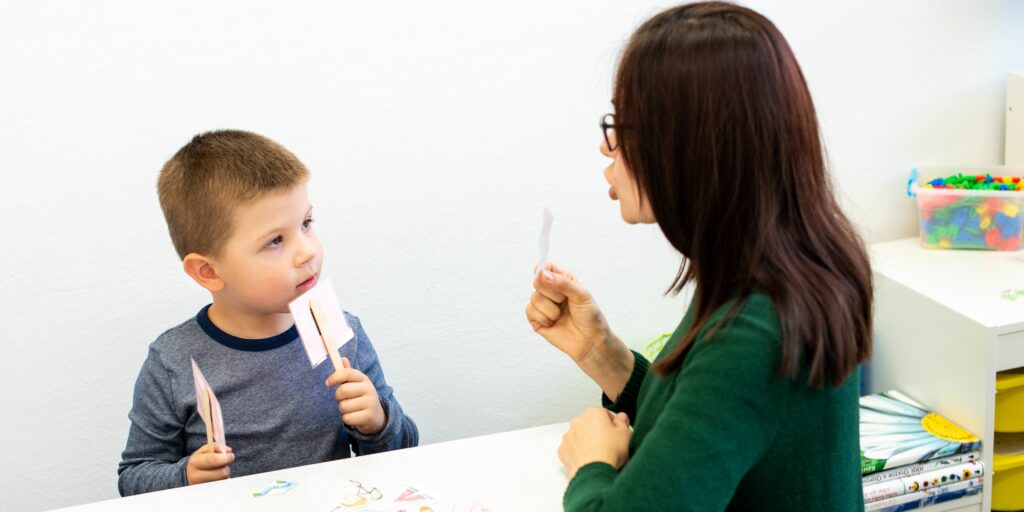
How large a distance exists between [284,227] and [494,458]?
0.46m

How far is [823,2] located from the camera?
2250 millimetres

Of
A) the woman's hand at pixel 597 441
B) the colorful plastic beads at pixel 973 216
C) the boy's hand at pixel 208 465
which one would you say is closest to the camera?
the woman's hand at pixel 597 441

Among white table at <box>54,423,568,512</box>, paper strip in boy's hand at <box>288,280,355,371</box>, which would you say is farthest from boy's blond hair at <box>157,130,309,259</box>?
white table at <box>54,423,568,512</box>

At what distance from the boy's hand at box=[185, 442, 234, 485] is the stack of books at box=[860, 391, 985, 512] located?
1157 millimetres

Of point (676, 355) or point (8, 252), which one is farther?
point (8, 252)

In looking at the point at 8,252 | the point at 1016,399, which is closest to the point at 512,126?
the point at 8,252

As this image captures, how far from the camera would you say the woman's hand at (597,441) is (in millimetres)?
1085

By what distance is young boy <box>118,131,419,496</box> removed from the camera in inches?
57.2

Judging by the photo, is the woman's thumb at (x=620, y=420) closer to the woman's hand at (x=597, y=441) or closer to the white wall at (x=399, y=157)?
the woman's hand at (x=597, y=441)

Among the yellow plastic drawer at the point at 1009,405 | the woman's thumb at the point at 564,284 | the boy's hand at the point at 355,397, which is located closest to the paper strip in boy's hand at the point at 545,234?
the woman's thumb at the point at 564,284

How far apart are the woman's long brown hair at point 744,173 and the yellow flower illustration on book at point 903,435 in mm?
983

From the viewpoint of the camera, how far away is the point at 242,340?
4.96 feet

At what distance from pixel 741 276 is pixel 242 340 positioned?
33.6 inches

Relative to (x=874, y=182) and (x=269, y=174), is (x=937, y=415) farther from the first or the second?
(x=269, y=174)
